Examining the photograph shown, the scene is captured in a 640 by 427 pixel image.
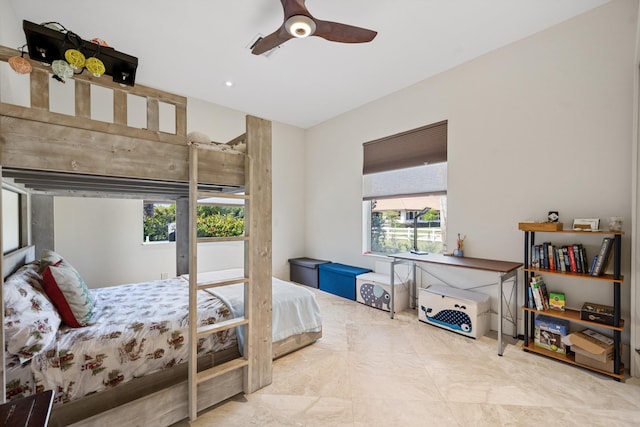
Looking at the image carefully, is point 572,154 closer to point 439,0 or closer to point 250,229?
point 439,0

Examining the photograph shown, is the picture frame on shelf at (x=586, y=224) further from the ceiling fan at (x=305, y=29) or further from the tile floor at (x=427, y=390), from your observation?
the ceiling fan at (x=305, y=29)

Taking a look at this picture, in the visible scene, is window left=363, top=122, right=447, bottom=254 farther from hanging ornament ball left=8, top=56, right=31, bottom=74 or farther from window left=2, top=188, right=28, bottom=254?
window left=2, top=188, right=28, bottom=254

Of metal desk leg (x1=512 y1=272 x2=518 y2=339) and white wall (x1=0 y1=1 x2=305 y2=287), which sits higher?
white wall (x1=0 y1=1 x2=305 y2=287)

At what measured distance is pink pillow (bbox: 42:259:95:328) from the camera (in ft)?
5.62

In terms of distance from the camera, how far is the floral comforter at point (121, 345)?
1.42 metres

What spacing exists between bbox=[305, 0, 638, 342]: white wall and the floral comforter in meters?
2.98

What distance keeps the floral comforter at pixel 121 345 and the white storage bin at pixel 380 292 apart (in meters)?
2.17

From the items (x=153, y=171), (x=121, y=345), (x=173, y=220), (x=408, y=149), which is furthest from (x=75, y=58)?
(x=408, y=149)

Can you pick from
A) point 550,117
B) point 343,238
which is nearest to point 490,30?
point 550,117

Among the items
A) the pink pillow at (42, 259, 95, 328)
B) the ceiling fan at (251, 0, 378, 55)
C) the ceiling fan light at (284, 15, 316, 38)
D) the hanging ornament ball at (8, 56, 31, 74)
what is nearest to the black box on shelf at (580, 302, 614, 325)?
the ceiling fan at (251, 0, 378, 55)

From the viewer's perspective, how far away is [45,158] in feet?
4.33

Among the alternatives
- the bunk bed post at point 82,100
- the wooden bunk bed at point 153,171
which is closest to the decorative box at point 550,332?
the wooden bunk bed at point 153,171

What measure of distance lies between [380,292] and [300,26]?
3145mm

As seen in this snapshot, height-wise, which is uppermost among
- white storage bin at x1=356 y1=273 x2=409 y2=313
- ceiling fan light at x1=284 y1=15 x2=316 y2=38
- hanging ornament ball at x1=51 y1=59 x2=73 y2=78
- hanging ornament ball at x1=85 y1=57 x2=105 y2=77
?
ceiling fan light at x1=284 y1=15 x2=316 y2=38
